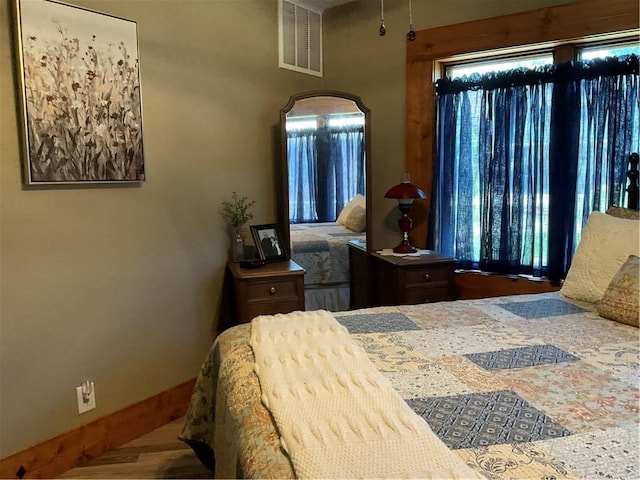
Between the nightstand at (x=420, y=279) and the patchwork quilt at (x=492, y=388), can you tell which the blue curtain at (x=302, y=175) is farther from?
the patchwork quilt at (x=492, y=388)

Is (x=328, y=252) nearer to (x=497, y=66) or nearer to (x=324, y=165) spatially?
(x=324, y=165)

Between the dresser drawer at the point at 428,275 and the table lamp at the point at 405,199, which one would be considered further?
the table lamp at the point at 405,199

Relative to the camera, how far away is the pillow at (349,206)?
3.37m

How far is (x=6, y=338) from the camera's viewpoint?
2078 mm

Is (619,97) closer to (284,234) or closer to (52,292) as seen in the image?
(284,234)

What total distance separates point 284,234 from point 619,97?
6.84ft

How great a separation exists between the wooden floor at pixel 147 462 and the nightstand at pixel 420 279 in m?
1.45

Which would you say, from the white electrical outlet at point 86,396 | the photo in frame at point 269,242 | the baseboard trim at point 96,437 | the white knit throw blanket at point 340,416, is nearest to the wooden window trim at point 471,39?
the photo in frame at point 269,242

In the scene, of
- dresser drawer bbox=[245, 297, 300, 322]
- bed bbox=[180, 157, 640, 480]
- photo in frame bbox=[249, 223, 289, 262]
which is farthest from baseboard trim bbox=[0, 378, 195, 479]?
photo in frame bbox=[249, 223, 289, 262]

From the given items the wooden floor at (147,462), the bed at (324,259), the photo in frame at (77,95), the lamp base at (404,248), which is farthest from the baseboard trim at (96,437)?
the lamp base at (404,248)

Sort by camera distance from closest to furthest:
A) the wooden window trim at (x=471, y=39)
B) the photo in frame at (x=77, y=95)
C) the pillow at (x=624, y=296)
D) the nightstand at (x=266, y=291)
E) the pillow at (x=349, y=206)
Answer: the pillow at (x=624, y=296), the photo in frame at (x=77, y=95), the wooden window trim at (x=471, y=39), the nightstand at (x=266, y=291), the pillow at (x=349, y=206)

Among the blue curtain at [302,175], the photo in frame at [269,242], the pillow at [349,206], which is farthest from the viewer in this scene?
the pillow at [349,206]

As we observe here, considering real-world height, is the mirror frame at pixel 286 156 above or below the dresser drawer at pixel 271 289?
above

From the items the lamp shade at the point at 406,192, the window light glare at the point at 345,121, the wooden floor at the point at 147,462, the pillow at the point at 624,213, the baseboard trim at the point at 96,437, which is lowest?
the wooden floor at the point at 147,462
